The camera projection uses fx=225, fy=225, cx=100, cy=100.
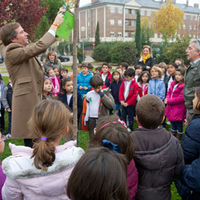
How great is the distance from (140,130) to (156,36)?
65908 mm

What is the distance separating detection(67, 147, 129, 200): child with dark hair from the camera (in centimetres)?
112

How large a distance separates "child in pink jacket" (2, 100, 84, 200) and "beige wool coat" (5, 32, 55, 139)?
4.31 feet

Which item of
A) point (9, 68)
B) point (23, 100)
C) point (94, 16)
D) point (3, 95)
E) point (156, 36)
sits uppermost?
point (94, 16)

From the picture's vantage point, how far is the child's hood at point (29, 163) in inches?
57.1

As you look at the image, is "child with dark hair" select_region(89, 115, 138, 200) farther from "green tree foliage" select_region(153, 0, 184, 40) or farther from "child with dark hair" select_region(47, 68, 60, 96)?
"green tree foliage" select_region(153, 0, 184, 40)

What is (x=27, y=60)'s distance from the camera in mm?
2830

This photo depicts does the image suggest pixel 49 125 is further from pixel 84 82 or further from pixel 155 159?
pixel 84 82

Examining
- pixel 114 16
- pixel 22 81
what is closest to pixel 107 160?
pixel 22 81

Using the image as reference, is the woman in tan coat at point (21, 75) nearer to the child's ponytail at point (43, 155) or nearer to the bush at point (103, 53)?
the child's ponytail at point (43, 155)

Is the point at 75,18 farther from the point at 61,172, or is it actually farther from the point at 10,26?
the point at 61,172

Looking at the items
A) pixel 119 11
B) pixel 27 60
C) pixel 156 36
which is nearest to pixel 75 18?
pixel 27 60

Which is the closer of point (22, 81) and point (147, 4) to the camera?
point (22, 81)

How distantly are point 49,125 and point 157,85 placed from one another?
4493 millimetres

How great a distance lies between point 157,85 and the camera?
18.6 ft
